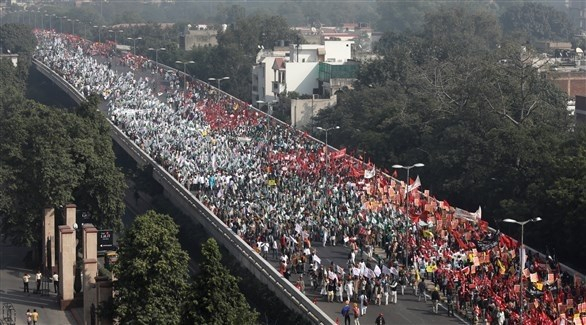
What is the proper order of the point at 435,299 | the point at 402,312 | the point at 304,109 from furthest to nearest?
the point at 304,109 < the point at 402,312 < the point at 435,299

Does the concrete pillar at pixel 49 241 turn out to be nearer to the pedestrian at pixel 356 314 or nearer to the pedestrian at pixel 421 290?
the pedestrian at pixel 421 290

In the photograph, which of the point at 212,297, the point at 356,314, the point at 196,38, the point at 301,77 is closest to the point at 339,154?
the point at 356,314

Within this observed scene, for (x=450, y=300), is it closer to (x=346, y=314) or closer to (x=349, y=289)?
(x=349, y=289)

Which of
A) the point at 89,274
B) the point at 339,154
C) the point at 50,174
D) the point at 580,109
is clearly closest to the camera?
the point at 89,274

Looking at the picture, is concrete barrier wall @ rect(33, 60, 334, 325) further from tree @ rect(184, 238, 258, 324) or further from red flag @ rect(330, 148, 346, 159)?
red flag @ rect(330, 148, 346, 159)

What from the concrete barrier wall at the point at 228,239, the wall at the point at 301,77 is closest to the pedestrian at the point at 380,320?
the concrete barrier wall at the point at 228,239

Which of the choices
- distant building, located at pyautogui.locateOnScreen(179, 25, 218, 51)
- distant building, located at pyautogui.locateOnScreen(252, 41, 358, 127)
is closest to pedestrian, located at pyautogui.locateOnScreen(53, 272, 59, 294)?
distant building, located at pyautogui.locateOnScreen(252, 41, 358, 127)

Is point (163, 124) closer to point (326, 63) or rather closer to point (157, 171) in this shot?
point (157, 171)
